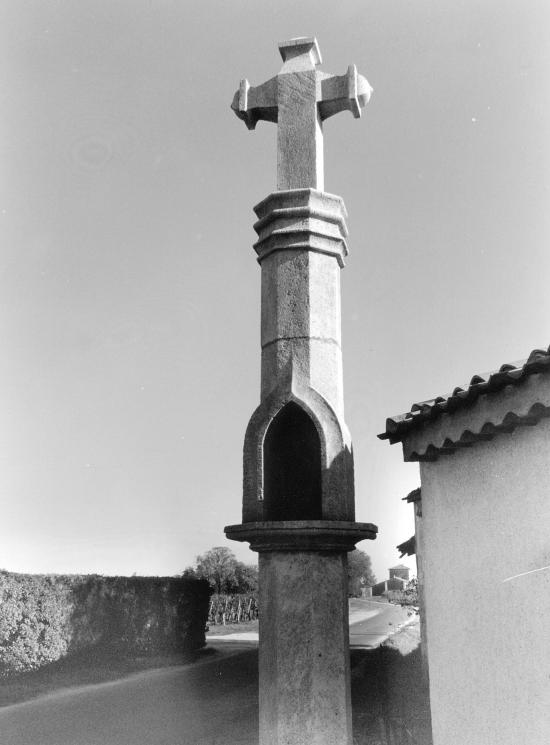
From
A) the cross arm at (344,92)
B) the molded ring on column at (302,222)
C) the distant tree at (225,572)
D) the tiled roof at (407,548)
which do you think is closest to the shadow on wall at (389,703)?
the tiled roof at (407,548)

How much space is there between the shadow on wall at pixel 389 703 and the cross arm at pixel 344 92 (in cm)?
687

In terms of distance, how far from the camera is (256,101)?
16.7ft

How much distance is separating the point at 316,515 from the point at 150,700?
9701 mm

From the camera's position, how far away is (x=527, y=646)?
3955 millimetres

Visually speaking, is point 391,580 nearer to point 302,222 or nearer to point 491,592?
point 491,592

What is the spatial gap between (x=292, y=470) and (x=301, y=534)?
0.76 meters

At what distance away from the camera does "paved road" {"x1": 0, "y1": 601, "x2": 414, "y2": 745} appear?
365 inches

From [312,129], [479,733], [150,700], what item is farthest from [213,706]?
[312,129]

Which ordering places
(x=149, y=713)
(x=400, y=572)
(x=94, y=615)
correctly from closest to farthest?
(x=149, y=713), (x=94, y=615), (x=400, y=572)

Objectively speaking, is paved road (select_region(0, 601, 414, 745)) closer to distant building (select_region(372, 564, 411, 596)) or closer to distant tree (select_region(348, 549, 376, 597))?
distant tree (select_region(348, 549, 376, 597))

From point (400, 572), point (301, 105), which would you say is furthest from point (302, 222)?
point (400, 572)

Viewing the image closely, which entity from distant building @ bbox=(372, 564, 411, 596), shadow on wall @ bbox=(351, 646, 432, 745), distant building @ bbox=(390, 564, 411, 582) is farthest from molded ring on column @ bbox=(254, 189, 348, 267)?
distant building @ bbox=(390, 564, 411, 582)

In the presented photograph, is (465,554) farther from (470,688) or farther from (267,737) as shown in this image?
(267,737)

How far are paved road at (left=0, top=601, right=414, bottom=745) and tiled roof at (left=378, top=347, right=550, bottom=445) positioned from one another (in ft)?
18.5
